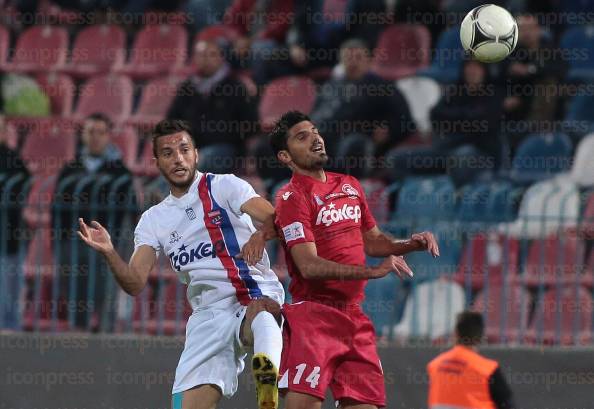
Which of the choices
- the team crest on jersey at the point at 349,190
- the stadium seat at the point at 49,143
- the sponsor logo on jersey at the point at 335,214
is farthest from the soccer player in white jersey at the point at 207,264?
the stadium seat at the point at 49,143

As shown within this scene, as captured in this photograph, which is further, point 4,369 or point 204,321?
point 4,369

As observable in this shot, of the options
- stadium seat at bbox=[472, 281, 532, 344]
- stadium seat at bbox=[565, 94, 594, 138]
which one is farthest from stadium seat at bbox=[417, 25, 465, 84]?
stadium seat at bbox=[472, 281, 532, 344]

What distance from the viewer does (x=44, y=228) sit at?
35.4 feet

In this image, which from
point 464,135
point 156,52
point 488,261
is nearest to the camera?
point 488,261

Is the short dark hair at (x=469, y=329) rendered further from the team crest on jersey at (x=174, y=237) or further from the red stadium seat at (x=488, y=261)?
the team crest on jersey at (x=174, y=237)

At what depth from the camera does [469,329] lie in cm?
882

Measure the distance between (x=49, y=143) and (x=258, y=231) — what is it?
7.18m

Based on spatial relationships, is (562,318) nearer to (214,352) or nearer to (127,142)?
(214,352)

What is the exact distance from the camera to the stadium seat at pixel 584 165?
40.2ft

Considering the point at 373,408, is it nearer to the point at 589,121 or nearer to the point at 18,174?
the point at 18,174

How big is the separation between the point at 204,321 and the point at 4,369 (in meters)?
3.39

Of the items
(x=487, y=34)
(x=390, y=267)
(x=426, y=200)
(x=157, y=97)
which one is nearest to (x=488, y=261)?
(x=426, y=200)

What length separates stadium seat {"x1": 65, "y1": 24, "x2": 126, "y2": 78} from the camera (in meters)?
15.9

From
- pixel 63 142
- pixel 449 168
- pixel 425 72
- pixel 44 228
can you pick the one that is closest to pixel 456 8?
pixel 425 72
